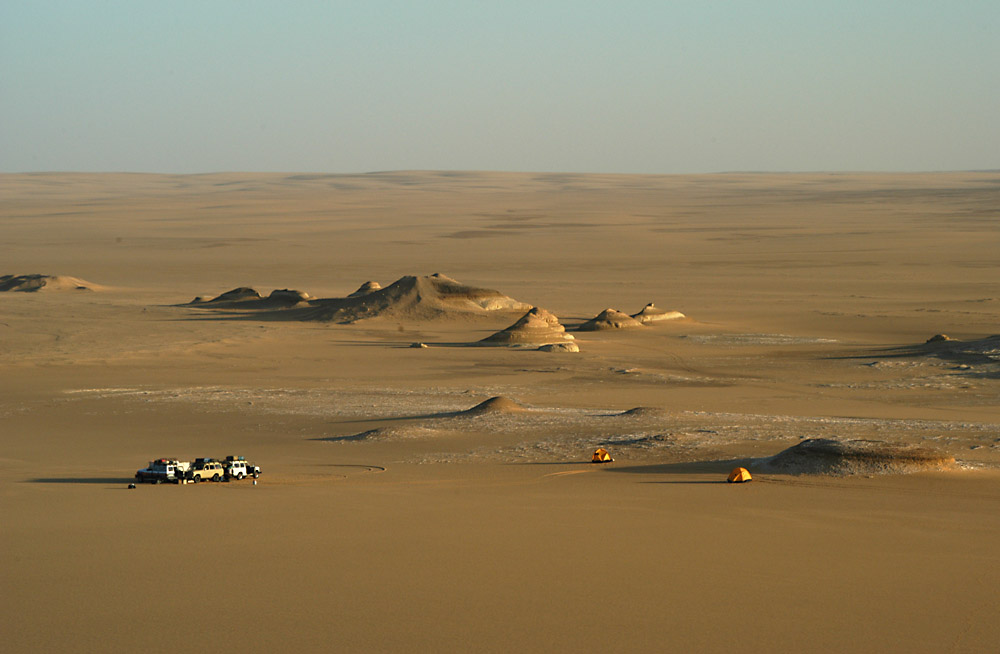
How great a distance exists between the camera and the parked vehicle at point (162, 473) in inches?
461

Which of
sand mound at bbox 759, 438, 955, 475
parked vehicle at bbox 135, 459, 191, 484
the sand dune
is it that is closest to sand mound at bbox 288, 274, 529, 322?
the sand dune

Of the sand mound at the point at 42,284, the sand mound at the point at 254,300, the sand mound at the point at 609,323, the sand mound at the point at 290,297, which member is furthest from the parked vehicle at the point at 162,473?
the sand mound at the point at 42,284

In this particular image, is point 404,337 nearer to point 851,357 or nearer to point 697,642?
point 851,357

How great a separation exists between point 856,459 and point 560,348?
59.8ft

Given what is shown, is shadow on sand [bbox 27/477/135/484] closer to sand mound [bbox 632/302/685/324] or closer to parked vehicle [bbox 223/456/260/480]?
parked vehicle [bbox 223/456/260/480]

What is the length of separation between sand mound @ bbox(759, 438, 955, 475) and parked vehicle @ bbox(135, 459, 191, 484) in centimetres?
623

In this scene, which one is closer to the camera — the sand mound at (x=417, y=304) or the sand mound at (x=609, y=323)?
the sand mound at (x=609, y=323)

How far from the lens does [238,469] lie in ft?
40.0

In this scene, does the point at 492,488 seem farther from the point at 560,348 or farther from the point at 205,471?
the point at 560,348

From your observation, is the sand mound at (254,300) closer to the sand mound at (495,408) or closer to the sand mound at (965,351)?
the sand mound at (965,351)

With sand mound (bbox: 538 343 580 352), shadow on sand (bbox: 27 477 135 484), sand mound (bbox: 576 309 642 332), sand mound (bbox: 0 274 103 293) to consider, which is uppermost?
shadow on sand (bbox: 27 477 135 484)

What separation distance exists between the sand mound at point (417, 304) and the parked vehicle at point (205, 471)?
88.7 feet

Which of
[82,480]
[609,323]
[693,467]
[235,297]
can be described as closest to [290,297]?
[235,297]

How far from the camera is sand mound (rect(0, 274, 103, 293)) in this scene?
5150cm
